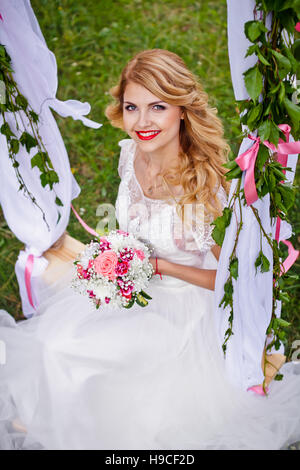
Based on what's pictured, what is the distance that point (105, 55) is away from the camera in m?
4.33

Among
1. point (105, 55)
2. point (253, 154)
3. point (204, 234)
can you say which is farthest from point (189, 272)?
point (105, 55)

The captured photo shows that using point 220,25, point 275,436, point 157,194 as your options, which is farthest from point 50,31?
point 275,436

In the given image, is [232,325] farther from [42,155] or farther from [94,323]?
[42,155]

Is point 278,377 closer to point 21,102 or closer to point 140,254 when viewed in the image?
point 140,254

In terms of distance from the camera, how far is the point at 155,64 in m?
1.83

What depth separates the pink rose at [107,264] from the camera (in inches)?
74.0

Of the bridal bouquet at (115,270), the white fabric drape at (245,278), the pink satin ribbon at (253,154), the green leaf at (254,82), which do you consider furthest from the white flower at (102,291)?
the green leaf at (254,82)

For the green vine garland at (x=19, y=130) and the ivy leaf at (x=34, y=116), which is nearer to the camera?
the green vine garland at (x=19, y=130)

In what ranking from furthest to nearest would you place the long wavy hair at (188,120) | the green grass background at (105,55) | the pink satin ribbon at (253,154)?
the green grass background at (105,55), the long wavy hair at (188,120), the pink satin ribbon at (253,154)

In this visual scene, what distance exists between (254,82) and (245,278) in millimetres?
795

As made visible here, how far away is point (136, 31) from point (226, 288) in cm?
350

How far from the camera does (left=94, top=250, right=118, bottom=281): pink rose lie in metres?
1.88

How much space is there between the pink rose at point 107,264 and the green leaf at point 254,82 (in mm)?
911

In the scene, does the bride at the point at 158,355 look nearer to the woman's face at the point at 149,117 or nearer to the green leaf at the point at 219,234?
the woman's face at the point at 149,117
